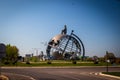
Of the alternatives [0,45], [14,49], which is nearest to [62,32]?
[14,49]

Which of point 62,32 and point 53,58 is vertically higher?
point 62,32

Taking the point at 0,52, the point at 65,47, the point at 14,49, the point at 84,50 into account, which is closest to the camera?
the point at 0,52

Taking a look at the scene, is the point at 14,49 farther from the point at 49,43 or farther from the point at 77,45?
the point at 77,45

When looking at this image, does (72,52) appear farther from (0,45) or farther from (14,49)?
(0,45)

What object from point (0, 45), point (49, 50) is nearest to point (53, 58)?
point (49, 50)

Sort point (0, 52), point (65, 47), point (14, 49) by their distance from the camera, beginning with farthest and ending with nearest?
point (14, 49), point (65, 47), point (0, 52)

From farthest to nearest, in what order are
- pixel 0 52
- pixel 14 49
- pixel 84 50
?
pixel 14 49 → pixel 84 50 → pixel 0 52

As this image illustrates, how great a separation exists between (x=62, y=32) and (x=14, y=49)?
914 inches

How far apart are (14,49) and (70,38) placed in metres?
27.2

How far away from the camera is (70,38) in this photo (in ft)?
356

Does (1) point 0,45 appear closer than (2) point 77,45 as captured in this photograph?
Yes

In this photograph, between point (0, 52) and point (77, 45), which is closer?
point (0, 52)

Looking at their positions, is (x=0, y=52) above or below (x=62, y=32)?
below

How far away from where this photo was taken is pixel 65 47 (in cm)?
10406
